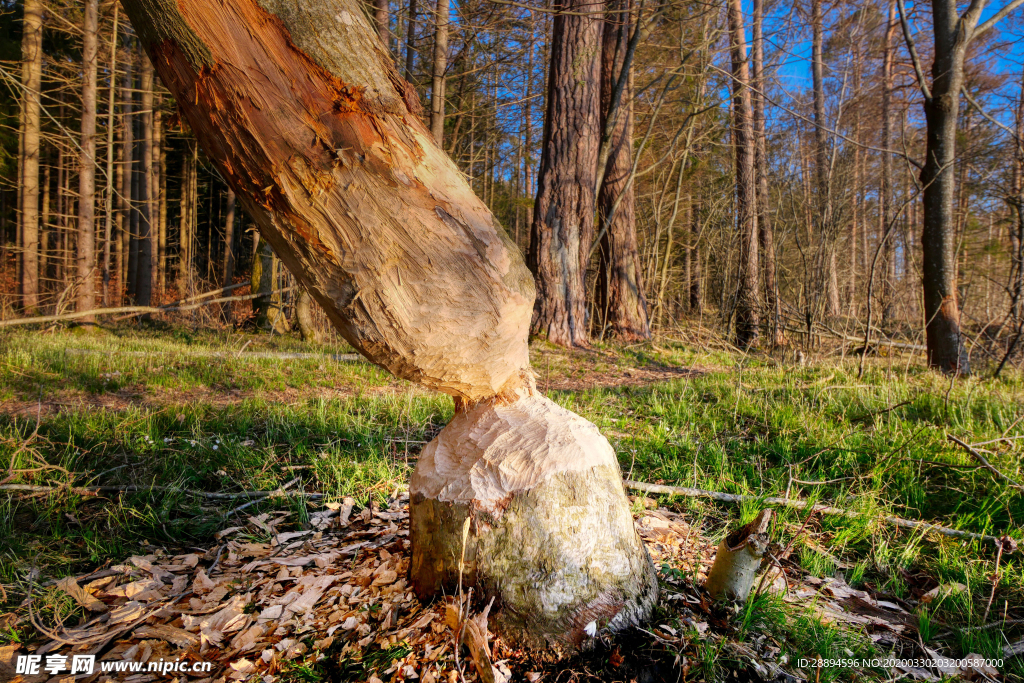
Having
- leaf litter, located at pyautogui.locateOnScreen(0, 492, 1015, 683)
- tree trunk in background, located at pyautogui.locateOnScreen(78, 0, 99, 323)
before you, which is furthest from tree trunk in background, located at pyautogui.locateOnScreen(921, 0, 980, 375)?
tree trunk in background, located at pyautogui.locateOnScreen(78, 0, 99, 323)

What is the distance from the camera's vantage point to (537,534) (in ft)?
4.63

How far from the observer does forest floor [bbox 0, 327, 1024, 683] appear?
1.47 metres

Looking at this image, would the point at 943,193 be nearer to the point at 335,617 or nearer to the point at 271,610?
the point at 335,617

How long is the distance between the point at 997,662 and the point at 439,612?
178cm

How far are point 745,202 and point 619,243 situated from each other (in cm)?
249

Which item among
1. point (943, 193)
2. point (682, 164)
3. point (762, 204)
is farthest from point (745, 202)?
point (943, 193)

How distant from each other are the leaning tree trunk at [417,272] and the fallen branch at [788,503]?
101 centimetres

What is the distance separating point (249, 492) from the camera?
249 cm

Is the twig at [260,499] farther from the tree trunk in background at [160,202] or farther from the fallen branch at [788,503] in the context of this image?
the tree trunk in background at [160,202]

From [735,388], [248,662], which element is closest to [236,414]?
[248,662]

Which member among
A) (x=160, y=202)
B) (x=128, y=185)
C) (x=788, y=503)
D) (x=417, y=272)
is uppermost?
(x=128, y=185)

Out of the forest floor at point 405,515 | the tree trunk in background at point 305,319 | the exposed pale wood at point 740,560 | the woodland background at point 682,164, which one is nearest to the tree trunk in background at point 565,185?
the woodland background at point 682,164

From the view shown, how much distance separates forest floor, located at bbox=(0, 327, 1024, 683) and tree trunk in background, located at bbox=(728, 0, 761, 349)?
11.5 feet

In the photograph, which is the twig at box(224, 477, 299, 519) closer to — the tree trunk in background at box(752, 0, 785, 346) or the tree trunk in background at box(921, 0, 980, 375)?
the tree trunk in background at box(921, 0, 980, 375)
